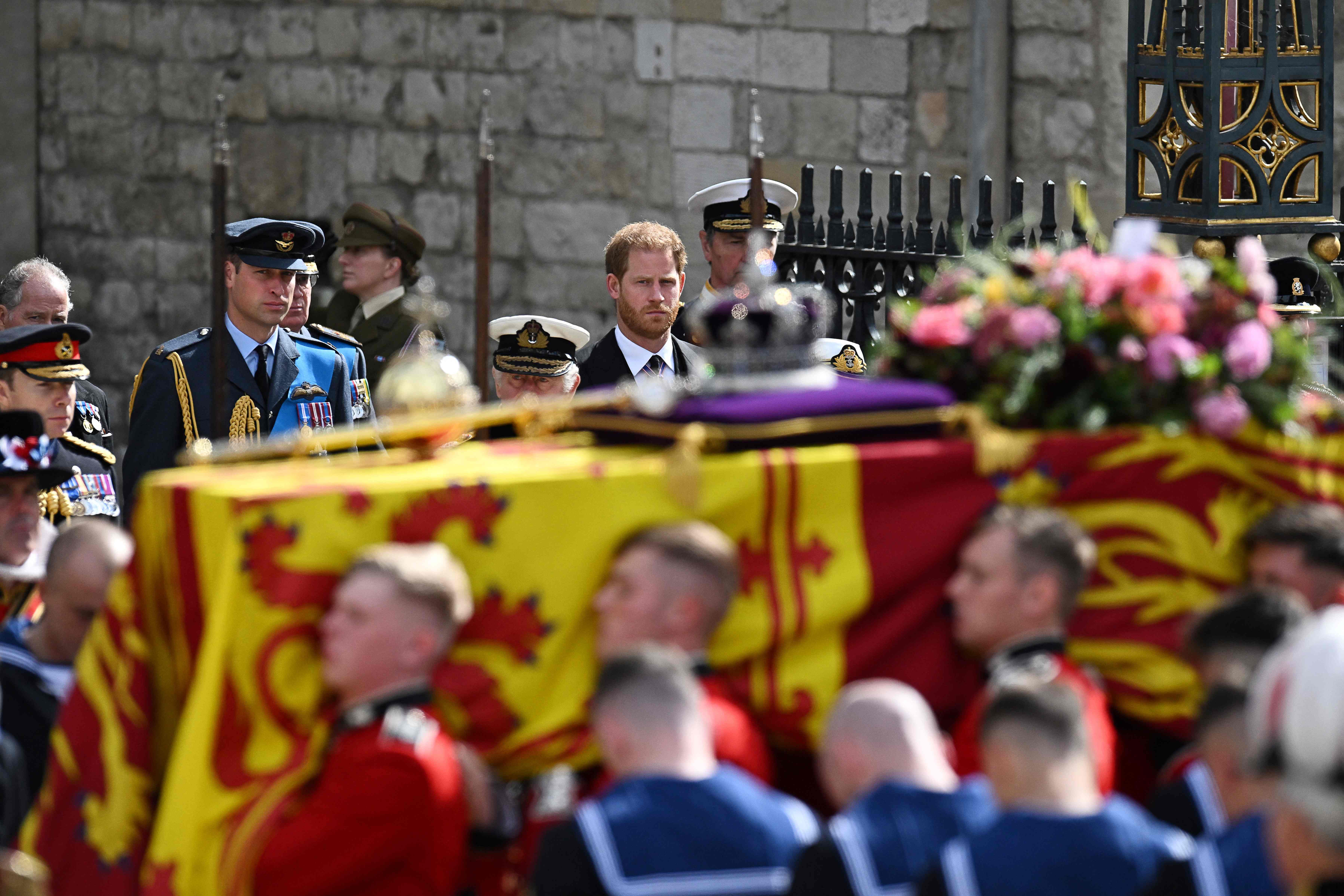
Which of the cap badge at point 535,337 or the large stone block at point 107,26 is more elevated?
the large stone block at point 107,26

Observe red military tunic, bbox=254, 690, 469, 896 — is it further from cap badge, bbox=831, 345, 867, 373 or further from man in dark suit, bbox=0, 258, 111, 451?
man in dark suit, bbox=0, 258, 111, 451

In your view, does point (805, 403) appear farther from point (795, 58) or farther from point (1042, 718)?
point (795, 58)

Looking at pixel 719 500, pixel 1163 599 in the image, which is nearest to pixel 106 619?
pixel 719 500

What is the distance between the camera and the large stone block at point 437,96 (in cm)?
1134

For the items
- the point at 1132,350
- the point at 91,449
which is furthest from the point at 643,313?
the point at 1132,350

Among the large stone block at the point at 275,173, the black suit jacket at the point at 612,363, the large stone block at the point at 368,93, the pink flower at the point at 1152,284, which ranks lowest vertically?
the black suit jacket at the point at 612,363

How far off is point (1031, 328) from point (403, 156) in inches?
317

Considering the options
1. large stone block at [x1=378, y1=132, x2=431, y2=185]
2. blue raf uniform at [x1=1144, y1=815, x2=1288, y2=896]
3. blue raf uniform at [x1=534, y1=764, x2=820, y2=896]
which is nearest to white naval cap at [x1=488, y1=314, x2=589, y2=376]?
blue raf uniform at [x1=534, y1=764, x2=820, y2=896]

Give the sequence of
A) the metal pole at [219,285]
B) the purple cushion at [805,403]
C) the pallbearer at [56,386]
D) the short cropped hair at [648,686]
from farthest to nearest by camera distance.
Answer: the pallbearer at [56,386], the metal pole at [219,285], the purple cushion at [805,403], the short cropped hair at [648,686]

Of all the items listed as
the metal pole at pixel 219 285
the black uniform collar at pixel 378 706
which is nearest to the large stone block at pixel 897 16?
the metal pole at pixel 219 285

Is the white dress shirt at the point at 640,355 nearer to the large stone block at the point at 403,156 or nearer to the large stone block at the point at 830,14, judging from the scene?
the large stone block at the point at 403,156

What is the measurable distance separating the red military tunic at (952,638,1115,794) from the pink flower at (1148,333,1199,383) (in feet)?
1.90

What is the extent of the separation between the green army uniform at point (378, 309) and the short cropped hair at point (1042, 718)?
4.48 meters

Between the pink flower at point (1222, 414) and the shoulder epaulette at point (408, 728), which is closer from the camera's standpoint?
the shoulder epaulette at point (408, 728)
